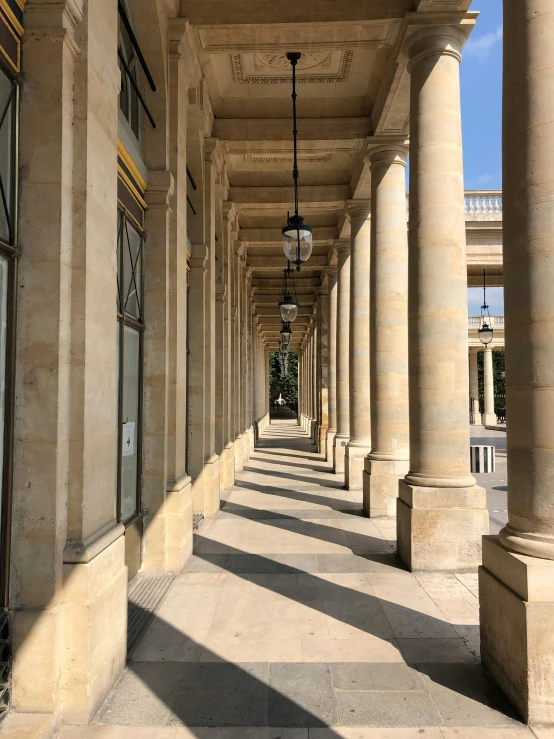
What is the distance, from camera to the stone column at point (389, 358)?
1122 cm

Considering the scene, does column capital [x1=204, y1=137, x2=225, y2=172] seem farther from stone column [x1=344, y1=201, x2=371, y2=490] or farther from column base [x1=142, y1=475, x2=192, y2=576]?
column base [x1=142, y1=475, x2=192, y2=576]

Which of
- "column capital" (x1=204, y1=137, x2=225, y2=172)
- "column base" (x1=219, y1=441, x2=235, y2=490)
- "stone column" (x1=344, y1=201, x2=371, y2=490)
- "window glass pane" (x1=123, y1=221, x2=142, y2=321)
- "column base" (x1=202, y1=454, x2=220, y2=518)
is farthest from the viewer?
"stone column" (x1=344, y1=201, x2=371, y2=490)

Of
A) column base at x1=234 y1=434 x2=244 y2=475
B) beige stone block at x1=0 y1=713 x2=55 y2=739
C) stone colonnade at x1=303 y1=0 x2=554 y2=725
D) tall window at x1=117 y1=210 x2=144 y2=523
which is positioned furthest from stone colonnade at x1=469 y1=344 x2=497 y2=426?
beige stone block at x1=0 y1=713 x2=55 y2=739

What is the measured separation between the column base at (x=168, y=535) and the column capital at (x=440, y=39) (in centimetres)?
744

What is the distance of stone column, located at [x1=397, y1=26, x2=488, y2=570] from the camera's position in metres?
7.61

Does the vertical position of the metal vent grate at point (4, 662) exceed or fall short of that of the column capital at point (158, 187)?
it falls short

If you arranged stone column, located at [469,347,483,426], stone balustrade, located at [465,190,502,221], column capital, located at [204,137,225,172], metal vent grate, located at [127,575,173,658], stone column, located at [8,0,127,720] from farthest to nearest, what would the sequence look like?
stone column, located at [469,347,483,426] → stone balustrade, located at [465,190,502,221] → column capital, located at [204,137,225,172] → metal vent grate, located at [127,575,173,658] → stone column, located at [8,0,127,720]

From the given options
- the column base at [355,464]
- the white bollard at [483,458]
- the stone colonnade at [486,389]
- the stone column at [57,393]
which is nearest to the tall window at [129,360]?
the stone column at [57,393]

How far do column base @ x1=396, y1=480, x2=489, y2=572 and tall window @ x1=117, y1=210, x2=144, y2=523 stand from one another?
3910 mm

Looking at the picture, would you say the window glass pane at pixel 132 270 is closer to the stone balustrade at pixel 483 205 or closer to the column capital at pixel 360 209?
the column capital at pixel 360 209

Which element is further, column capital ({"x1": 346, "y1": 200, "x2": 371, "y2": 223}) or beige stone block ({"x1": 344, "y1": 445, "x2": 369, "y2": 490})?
column capital ({"x1": 346, "y1": 200, "x2": 371, "y2": 223})

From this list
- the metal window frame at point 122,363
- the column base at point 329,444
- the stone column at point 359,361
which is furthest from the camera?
the column base at point 329,444

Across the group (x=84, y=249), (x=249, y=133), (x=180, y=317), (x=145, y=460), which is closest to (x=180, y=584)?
(x=145, y=460)

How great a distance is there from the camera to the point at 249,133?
40.7 feet
